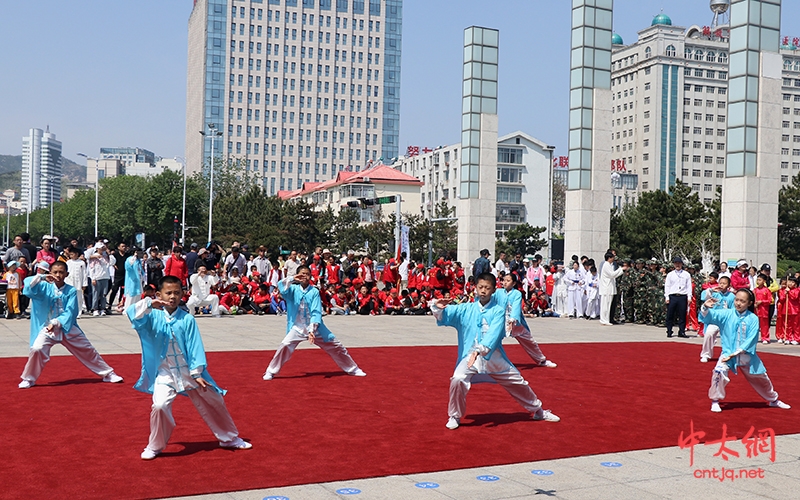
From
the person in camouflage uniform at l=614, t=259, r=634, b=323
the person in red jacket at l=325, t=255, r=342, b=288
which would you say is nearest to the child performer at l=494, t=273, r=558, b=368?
the person in camouflage uniform at l=614, t=259, r=634, b=323

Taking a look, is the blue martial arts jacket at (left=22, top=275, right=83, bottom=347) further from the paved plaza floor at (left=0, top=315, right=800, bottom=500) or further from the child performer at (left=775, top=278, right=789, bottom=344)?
the child performer at (left=775, top=278, right=789, bottom=344)

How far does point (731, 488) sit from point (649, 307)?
1535 cm

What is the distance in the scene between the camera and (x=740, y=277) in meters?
18.0

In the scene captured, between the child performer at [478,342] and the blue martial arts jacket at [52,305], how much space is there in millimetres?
4466

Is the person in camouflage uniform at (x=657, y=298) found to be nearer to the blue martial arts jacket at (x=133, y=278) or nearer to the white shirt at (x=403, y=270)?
the white shirt at (x=403, y=270)

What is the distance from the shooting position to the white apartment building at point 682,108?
417 feet

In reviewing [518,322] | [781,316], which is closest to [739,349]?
[518,322]

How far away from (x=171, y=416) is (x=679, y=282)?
13023 mm

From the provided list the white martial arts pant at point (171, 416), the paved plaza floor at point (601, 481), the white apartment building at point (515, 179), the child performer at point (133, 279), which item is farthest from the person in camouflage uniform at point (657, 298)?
the white apartment building at point (515, 179)

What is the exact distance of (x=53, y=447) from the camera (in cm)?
674

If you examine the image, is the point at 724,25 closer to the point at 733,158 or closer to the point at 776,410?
the point at 733,158

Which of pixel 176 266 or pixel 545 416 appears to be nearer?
pixel 545 416

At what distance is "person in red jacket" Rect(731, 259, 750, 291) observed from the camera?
1788 cm

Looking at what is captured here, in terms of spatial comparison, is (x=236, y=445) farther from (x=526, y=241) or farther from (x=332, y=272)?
(x=526, y=241)
